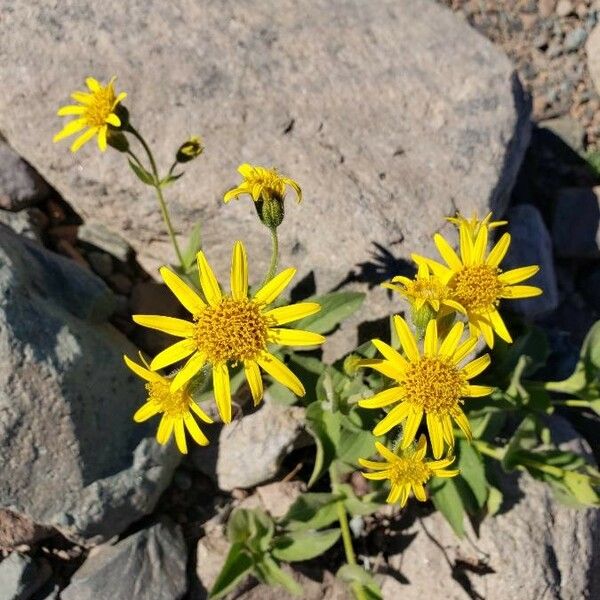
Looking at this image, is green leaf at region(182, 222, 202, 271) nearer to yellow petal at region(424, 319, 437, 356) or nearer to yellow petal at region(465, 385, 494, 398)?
yellow petal at region(424, 319, 437, 356)

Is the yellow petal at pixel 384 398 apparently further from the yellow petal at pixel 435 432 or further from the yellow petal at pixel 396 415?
the yellow petal at pixel 435 432

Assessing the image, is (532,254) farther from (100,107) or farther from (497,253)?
(100,107)

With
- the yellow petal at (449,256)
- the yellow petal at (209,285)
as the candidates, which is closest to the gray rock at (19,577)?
the yellow petal at (209,285)

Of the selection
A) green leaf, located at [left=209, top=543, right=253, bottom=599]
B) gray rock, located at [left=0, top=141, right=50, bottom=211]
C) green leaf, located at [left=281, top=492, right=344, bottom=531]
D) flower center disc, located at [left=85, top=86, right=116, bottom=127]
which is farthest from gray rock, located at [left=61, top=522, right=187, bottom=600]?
flower center disc, located at [left=85, top=86, right=116, bottom=127]

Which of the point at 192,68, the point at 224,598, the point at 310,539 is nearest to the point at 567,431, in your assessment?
the point at 310,539

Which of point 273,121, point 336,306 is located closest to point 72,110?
point 273,121

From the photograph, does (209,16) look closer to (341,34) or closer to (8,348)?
(341,34)
